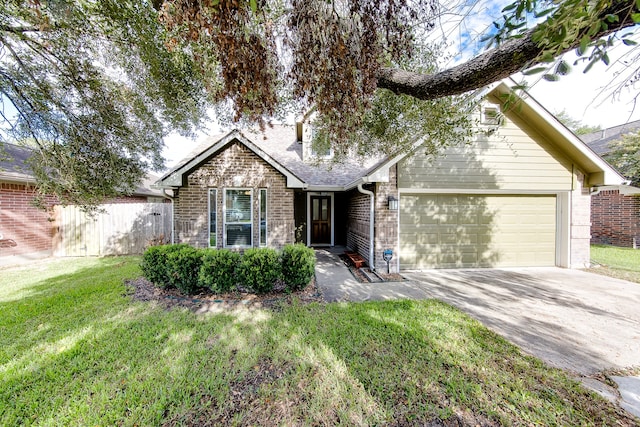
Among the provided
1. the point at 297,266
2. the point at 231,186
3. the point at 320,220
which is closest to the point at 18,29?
the point at 231,186

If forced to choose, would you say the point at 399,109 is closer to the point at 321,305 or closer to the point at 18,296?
the point at 321,305

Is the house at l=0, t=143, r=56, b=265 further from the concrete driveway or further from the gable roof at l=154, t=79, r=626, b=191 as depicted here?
the concrete driveway

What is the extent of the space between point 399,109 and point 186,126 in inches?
213

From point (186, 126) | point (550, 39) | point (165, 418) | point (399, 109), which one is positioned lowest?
point (165, 418)

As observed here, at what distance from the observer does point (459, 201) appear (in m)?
7.61

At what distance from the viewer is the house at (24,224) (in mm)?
7664

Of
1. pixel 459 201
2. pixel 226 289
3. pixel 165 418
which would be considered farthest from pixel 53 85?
pixel 459 201

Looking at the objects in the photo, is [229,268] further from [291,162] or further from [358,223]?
[291,162]

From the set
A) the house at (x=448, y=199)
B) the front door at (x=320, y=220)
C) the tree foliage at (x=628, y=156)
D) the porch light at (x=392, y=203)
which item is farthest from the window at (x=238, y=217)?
the tree foliage at (x=628, y=156)

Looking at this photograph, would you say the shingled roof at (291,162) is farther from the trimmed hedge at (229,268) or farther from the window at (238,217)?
the trimmed hedge at (229,268)

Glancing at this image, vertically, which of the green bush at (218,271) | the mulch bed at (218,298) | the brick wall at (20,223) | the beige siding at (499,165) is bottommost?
the mulch bed at (218,298)

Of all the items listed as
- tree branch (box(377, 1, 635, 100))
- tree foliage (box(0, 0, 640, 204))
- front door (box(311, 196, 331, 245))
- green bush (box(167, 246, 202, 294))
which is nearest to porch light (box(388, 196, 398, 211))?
tree foliage (box(0, 0, 640, 204))

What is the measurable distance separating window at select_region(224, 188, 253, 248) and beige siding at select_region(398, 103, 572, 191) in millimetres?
4808

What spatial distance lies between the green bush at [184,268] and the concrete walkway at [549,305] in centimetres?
290
